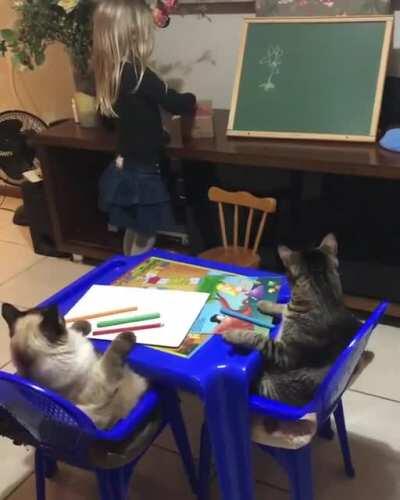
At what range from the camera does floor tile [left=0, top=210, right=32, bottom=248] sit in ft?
10.5

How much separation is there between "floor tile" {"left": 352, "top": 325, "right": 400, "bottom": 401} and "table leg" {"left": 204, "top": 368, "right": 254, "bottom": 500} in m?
0.79

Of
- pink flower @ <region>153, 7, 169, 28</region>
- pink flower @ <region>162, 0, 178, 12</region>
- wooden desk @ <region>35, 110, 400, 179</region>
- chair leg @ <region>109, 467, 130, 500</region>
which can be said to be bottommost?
chair leg @ <region>109, 467, 130, 500</region>

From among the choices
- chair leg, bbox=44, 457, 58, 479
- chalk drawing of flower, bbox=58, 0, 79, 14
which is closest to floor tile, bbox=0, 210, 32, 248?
chalk drawing of flower, bbox=58, 0, 79, 14

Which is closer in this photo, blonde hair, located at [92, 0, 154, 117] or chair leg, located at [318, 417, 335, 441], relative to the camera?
chair leg, located at [318, 417, 335, 441]

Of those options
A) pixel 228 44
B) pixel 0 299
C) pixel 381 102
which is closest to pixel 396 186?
pixel 381 102

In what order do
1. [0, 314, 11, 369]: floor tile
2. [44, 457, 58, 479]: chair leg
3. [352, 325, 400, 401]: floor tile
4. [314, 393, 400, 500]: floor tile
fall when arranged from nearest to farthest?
[314, 393, 400, 500]: floor tile < [44, 457, 58, 479]: chair leg < [352, 325, 400, 401]: floor tile < [0, 314, 11, 369]: floor tile

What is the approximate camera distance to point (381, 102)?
2170 millimetres

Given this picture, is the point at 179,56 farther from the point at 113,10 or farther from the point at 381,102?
the point at 381,102

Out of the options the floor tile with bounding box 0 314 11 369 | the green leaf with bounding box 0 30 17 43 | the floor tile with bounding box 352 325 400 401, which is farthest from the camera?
the green leaf with bounding box 0 30 17 43

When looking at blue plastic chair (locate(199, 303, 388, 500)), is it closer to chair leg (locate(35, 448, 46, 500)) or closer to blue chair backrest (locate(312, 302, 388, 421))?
blue chair backrest (locate(312, 302, 388, 421))

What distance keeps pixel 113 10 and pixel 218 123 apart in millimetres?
668

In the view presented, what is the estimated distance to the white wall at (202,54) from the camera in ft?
8.50

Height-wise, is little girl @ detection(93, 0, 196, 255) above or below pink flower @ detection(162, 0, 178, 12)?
below

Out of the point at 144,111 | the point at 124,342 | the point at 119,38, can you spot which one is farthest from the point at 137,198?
the point at 124,342
